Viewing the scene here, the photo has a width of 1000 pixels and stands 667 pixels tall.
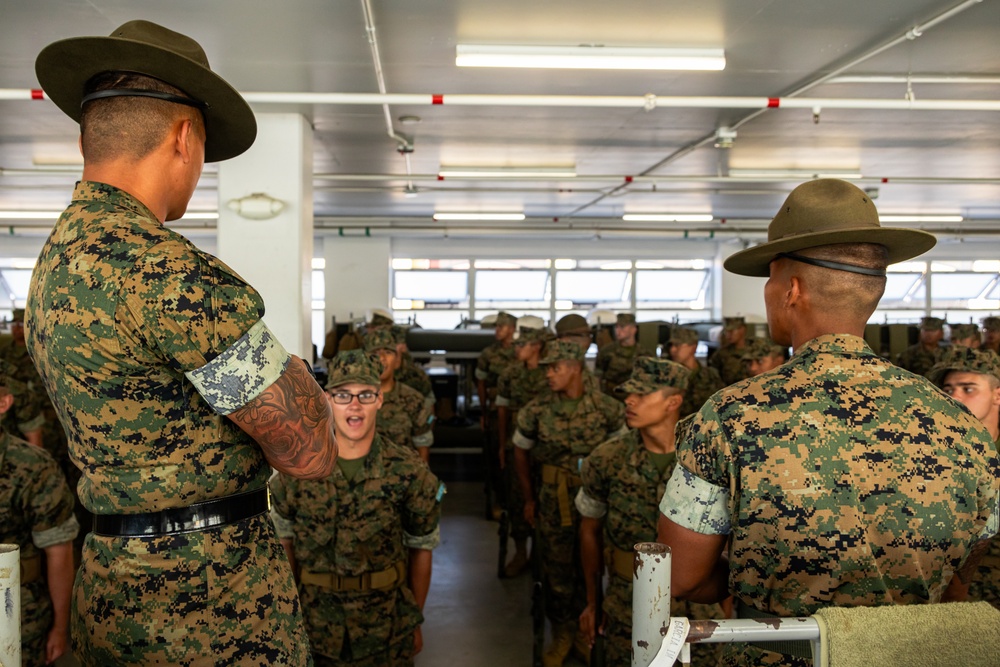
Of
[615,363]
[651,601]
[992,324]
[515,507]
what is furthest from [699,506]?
[992,324]

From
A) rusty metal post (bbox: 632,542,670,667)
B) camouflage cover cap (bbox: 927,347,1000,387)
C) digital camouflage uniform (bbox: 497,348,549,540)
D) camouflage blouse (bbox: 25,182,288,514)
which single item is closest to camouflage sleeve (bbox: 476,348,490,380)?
digital camouflage uniform (bbox: 497,348,549,540)

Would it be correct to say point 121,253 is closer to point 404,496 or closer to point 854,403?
point 854,403

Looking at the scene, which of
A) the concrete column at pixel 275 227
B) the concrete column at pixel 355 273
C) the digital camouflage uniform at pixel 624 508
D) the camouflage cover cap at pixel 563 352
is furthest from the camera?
the concrete column at pixel 355 273

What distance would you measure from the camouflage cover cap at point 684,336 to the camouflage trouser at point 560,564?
317 cm

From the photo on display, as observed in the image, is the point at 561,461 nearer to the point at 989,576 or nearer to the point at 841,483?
the point at 989,576

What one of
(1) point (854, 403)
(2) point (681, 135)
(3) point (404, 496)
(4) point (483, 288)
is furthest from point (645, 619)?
(4) point (483, 288)

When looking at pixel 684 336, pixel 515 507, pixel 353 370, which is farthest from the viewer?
pixel 684 336

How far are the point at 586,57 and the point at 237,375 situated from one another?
394 centimetres

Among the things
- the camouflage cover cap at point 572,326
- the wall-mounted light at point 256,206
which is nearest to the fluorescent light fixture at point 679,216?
the camouflage cover cap at point 572,326

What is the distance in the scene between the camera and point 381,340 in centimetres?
591

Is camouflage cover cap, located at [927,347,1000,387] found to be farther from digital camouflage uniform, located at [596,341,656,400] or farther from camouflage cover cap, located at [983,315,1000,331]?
camouflage cover cap, located at [983,315,1000,331]

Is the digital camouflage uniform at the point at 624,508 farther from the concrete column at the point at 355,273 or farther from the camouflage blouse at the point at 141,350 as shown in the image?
the concrete column at the point at 355,273

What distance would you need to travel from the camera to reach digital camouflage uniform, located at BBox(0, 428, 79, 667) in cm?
292

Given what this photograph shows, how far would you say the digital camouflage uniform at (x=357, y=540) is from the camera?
10.1 ft
